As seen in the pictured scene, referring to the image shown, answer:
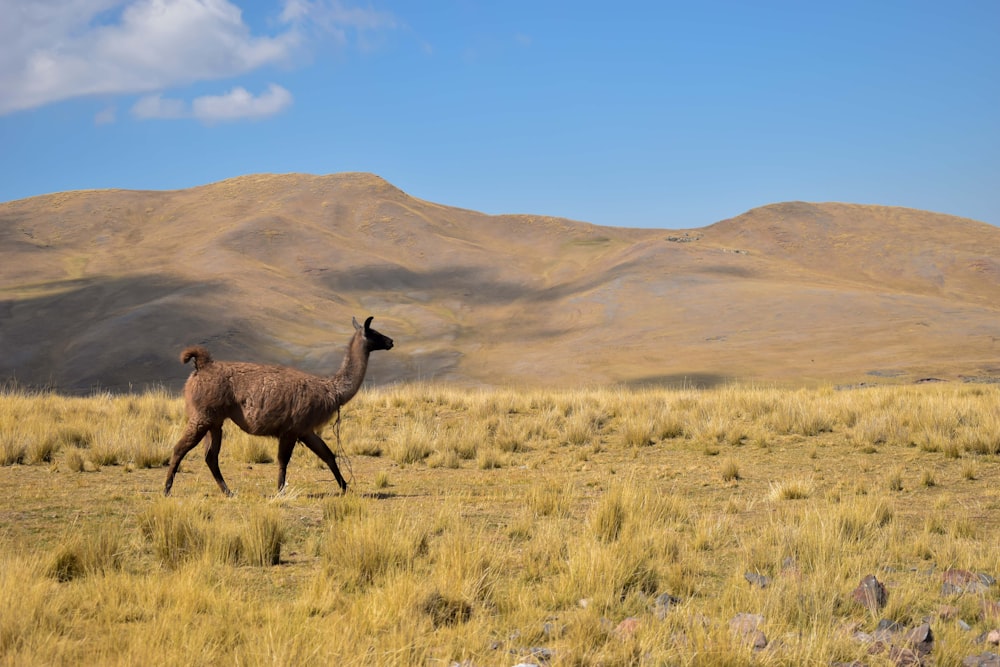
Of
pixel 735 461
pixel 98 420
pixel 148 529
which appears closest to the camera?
pixel 148 529

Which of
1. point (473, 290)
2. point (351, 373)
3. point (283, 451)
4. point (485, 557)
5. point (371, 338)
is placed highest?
point (473, 290)

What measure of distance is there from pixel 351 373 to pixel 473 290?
215ft

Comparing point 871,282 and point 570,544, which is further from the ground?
point 871,282

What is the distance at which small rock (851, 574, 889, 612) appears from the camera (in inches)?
236

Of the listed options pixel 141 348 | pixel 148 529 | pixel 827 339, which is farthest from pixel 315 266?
pixel 148 529

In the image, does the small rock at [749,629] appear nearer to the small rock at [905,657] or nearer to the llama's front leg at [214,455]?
the small rock at [905,657]

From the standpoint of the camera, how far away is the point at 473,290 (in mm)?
76438

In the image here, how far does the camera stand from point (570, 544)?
7.39m

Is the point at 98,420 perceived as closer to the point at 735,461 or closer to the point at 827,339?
the point at 735,461

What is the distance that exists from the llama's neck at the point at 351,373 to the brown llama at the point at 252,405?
0.97 feet

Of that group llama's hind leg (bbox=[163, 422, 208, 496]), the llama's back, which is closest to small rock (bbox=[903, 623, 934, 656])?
the llama's back

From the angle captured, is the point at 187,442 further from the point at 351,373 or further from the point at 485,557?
the point at 485,557

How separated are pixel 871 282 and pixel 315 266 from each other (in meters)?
48.5

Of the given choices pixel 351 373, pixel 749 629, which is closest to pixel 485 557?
pixel 749 629
